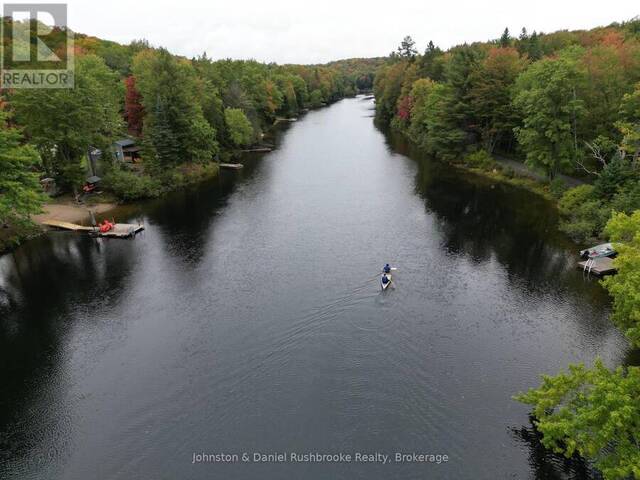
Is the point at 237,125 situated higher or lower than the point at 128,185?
higher

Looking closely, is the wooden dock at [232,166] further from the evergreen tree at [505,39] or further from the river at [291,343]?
the evergreen tree at [505,39]

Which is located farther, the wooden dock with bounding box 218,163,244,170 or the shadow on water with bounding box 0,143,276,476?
the wooden dock with bounding box 218,163,244,170

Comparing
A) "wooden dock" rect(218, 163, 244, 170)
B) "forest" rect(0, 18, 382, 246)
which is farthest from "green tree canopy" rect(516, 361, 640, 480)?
"wooden dock" rect(218, 163, 244, 170)

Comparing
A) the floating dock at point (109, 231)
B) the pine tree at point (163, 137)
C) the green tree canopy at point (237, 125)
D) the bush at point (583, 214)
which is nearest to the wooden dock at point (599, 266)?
A: the bush at point (583, 214)

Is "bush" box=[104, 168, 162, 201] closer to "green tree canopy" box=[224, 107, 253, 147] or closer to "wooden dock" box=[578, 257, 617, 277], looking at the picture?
"green tree canopy" box=[224, 107, 253, 147]

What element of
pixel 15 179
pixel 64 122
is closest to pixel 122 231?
pixel 15 179

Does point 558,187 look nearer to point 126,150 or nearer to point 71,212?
point 71,212
